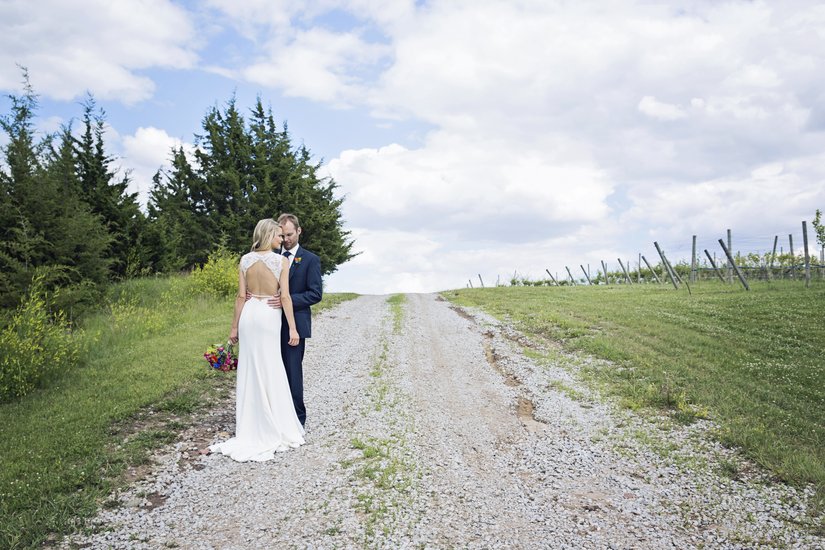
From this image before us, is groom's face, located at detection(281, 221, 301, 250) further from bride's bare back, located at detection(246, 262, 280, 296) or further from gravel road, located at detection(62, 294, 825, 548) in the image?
gravel road, located at detection(62, 294, 825, 548)

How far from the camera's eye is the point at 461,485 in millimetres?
6066

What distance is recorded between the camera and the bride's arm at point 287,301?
23.7 ft

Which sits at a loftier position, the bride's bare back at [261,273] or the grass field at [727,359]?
the bride's bare back at [261,273]

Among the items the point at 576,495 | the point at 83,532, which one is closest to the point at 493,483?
the point at 576,495

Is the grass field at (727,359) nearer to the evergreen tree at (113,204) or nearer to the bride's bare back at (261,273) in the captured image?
the bride's bare back at (261,273)

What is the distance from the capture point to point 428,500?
5.63 meters

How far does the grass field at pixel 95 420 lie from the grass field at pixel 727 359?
8.23 metres

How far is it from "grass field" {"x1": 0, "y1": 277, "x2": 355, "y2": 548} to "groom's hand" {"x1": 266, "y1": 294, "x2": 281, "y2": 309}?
2.57 meters

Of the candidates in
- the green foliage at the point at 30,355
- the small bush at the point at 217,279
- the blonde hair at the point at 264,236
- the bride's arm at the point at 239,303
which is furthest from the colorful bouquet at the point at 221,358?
the small bush at the point at 217,279

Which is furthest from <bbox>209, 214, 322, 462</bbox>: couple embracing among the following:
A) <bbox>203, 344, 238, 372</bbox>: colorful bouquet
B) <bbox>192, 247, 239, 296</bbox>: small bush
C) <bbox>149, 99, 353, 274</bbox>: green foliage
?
<bbox>149, 99, 353, 274</bbox>: green foliage

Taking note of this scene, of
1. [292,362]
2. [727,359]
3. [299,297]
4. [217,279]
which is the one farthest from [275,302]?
[217,279]

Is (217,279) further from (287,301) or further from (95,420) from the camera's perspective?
(287,301)

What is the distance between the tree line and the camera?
1683 centimetres

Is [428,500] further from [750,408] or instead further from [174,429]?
[750,408]
